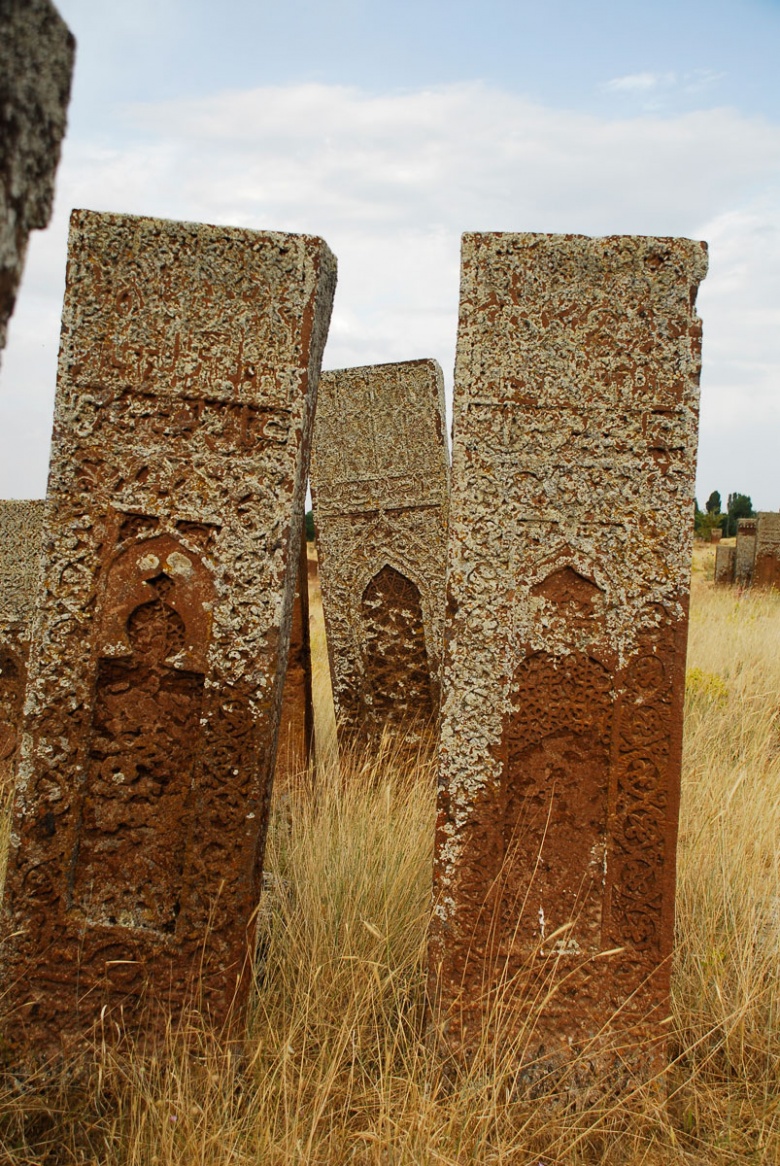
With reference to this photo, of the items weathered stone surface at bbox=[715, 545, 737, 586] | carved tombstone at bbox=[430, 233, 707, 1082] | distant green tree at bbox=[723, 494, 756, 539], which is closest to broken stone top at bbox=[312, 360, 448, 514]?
carved tombstone at bbox=[430, 233, 707, 1082]

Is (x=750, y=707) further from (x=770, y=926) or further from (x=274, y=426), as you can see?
(x=274, y=426)

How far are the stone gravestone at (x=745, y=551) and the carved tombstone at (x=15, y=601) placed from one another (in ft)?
42.9

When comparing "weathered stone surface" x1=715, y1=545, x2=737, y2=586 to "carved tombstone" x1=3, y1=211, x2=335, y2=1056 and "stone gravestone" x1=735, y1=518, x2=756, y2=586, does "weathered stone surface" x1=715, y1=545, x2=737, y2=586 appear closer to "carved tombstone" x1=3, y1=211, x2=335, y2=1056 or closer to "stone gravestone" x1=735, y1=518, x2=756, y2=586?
"stone gravestone" x1=735, y1=518, x2=756, y2=586

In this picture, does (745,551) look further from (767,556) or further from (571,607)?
(571,607)

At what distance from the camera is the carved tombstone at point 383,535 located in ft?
17.6

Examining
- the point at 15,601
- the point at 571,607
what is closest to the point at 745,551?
the point at 15,601

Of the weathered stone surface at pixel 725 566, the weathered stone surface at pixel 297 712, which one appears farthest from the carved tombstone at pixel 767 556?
the weathered stone surface at pixel 297 712

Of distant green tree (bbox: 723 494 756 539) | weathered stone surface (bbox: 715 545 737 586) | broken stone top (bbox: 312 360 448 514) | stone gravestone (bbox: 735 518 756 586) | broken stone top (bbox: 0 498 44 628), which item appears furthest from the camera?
distant green tree (bbox: 723 494 756 539)

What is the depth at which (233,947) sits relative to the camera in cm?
246

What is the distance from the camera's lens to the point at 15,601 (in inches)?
206

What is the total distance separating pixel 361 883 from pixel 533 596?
48.3 inches

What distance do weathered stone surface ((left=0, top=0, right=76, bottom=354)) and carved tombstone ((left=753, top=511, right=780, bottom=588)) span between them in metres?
14.9

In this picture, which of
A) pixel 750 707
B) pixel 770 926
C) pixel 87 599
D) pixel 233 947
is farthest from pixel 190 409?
pixel 750 707

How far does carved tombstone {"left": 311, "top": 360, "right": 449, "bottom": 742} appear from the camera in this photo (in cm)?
537
